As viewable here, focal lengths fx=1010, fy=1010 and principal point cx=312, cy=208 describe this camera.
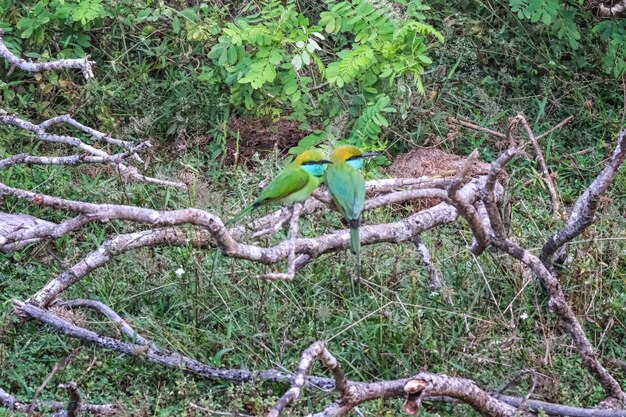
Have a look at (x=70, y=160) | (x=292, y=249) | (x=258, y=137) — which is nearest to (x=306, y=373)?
(x=292, y=249)

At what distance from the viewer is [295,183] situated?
3.87 meters

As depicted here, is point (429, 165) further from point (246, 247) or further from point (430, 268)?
point (246, 247)

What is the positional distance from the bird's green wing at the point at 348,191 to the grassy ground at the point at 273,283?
590mm

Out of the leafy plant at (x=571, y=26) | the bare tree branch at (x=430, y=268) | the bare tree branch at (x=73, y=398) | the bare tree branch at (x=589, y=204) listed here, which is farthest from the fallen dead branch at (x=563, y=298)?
the leafy plant at (x=571, y=26)

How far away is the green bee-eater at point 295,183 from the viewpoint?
12.7ft

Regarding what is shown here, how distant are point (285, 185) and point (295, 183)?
1.6 inches

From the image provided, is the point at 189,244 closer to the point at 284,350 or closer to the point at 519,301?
the point at 284,350

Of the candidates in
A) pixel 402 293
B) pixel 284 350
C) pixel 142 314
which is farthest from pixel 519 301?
pixel 142 314

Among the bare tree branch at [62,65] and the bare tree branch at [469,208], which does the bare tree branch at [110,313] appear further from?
the bare tree branch at [469,208]

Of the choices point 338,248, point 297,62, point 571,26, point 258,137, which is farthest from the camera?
point 571,26

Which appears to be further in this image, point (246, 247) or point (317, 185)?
point (317, 185)

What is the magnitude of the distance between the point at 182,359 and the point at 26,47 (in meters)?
2.95

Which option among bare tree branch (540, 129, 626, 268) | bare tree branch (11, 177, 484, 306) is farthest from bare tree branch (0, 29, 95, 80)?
bare tree branch (540, 129, 626, 268)

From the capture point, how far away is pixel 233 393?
3.88 meters
